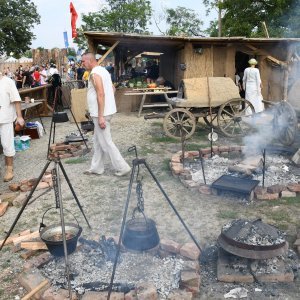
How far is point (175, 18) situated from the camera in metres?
41.0

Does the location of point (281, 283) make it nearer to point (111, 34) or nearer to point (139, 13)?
point (111, 34)

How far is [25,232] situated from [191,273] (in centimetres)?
212

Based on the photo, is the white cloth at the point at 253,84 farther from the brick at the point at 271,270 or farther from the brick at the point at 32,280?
the brick at the point at 32,280

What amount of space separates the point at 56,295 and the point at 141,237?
2.93 feet

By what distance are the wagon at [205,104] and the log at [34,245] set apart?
520 centimetres

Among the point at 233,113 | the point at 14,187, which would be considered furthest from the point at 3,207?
the point at 233,113

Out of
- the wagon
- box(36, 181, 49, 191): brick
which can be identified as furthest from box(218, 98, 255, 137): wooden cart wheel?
box(36, 181, 49, 191): brick

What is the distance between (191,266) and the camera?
124 inches

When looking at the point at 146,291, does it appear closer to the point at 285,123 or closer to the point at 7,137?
the point at 7,137

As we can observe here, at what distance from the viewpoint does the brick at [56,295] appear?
9.45 feet

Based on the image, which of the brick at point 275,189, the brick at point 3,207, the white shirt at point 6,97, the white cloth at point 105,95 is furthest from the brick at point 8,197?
the brick at point 275,189

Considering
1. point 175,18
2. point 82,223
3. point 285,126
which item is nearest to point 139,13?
point 175,18

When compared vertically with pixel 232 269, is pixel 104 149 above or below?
above

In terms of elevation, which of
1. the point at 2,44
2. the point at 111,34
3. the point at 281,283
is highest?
the point at 2,44
